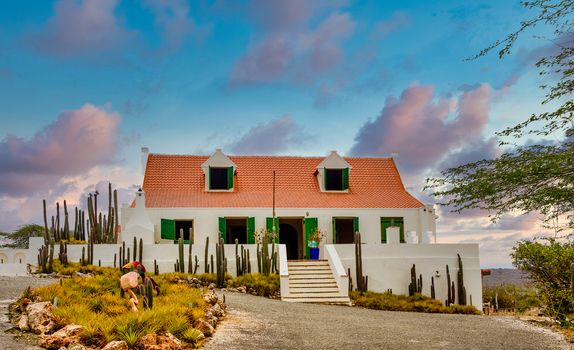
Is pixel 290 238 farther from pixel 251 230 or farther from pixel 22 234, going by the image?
pixel 22 234

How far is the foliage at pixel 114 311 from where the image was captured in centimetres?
1170

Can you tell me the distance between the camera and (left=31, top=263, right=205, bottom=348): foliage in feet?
38.4

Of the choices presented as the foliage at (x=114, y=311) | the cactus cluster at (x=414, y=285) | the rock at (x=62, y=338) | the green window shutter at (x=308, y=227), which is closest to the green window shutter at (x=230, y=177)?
the green window shutter at (x=308, y=227)

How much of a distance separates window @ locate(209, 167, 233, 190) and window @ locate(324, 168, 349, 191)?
196 inches

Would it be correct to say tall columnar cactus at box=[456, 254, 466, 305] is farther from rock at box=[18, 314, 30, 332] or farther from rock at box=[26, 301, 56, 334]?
rock at box=[18, 314, 30, 332]

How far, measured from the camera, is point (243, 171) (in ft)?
106

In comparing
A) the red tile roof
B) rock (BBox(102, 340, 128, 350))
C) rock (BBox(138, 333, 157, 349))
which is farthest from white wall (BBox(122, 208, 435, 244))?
rock (BBox(102, 340, 128, 350))

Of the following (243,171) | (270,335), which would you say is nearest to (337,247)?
(243,171)

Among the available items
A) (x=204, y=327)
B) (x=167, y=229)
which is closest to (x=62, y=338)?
(x=204, y=327)

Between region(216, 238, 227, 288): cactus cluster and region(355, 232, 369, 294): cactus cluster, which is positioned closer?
region(216, 238, 227, 288): cactus cluster

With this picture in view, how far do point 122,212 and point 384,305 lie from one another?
13.2 meters

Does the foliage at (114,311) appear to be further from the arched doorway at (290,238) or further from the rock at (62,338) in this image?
the arched doorway at (290,238)

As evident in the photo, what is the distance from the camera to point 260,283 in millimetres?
22781

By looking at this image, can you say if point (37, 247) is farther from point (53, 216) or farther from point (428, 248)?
point (428, 248)
